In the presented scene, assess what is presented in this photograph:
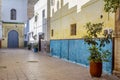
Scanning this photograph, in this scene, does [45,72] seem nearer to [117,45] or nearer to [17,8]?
[117,45]

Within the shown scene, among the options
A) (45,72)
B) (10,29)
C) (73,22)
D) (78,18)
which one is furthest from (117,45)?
(10,29)

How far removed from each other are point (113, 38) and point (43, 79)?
3394 millimetres

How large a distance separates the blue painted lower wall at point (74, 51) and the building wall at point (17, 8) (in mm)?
22305

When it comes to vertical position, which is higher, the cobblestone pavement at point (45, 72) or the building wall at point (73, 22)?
the building wall at point (73, 22)

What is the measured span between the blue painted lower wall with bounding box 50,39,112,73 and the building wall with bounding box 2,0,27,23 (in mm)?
22305

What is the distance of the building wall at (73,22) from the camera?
446 inches

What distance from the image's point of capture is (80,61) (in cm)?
1383

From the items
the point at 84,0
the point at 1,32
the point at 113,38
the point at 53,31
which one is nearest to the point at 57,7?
the point at 53,31

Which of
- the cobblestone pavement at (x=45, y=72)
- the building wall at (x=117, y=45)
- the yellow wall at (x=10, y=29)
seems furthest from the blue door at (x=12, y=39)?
the building wall at (x=117, y=45)

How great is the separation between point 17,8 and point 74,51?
2896 centimetres

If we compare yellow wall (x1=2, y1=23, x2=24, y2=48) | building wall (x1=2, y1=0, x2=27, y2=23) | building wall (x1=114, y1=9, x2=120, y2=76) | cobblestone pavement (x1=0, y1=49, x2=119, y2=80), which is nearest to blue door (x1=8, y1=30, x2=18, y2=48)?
yellow wall (x1=2, y1=23, x2=24, y2=48)

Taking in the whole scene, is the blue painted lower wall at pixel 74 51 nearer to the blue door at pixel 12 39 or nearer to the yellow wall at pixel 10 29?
the yellow wall at pixel 10 29

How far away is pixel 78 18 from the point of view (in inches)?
569

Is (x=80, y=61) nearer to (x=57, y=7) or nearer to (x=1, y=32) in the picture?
(x=57, y=7)
